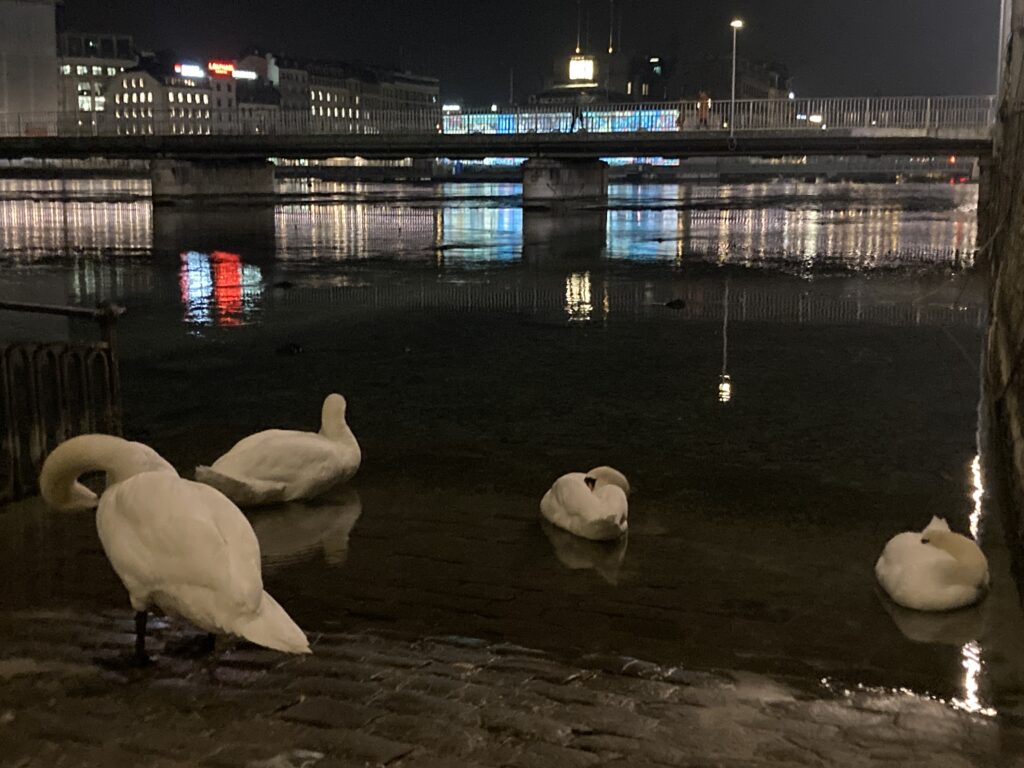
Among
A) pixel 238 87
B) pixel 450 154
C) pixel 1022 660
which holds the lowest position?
pixel 1022 660

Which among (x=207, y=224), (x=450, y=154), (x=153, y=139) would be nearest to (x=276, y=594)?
(x=207, y=224)

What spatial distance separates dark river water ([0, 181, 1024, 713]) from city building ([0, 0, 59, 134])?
116274 mm

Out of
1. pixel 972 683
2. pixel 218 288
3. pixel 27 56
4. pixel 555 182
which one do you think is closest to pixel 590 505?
pixel 972 683

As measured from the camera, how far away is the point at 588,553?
22.2 feet

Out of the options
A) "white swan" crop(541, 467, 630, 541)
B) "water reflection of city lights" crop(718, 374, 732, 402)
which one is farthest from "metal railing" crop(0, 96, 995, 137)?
"white swan" crop(541, 467, 630, 541)

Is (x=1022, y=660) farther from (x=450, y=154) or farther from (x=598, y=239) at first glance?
(x=450, y=154)

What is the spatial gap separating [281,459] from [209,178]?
55.1 metres

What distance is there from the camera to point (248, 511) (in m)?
7.42

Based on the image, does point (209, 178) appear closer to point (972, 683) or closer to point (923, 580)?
point (923, 580)

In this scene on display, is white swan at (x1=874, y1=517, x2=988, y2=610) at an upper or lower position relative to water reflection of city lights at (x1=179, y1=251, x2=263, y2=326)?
lower

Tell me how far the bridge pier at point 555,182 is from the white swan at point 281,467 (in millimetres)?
44990

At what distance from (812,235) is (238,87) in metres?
168

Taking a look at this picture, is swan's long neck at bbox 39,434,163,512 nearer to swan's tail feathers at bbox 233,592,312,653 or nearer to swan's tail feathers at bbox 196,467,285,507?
swan's tail feathers at bbox 233,592,312,653

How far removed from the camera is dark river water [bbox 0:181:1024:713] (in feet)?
18.7
